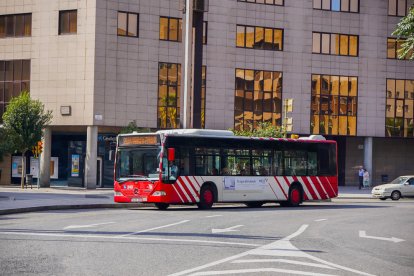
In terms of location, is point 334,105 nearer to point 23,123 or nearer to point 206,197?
point 23,123

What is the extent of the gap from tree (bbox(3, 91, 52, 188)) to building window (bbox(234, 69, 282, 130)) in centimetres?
1490

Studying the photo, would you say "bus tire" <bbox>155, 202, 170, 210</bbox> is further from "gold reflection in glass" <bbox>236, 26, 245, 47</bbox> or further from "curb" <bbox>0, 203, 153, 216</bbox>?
"gold reflection in glass" <bbox>236, 26, 245, 47</bbox>

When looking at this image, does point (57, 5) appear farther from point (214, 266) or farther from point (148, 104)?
point (214, 266)

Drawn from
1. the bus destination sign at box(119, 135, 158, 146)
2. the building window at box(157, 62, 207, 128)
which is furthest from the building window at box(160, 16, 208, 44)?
the bus destination sign at box(119, 135, 158, 146)

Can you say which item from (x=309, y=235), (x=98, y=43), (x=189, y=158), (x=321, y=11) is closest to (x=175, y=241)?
(x=309, y=235)

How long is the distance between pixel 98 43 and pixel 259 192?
25555mm

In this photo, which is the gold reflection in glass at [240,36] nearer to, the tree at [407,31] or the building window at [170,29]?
the building window at [170,29]

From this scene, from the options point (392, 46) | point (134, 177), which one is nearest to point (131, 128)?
point (134, 177)

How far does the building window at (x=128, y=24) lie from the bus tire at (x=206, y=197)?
2736 cm

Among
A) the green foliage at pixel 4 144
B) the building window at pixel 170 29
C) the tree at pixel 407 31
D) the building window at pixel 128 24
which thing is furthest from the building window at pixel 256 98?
the tree at pixel 407 31

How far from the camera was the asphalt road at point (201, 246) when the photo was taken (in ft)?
39.9

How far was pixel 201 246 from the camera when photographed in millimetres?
15820

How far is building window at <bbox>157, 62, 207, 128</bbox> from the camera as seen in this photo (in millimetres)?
59531

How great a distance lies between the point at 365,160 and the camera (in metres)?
68.2
